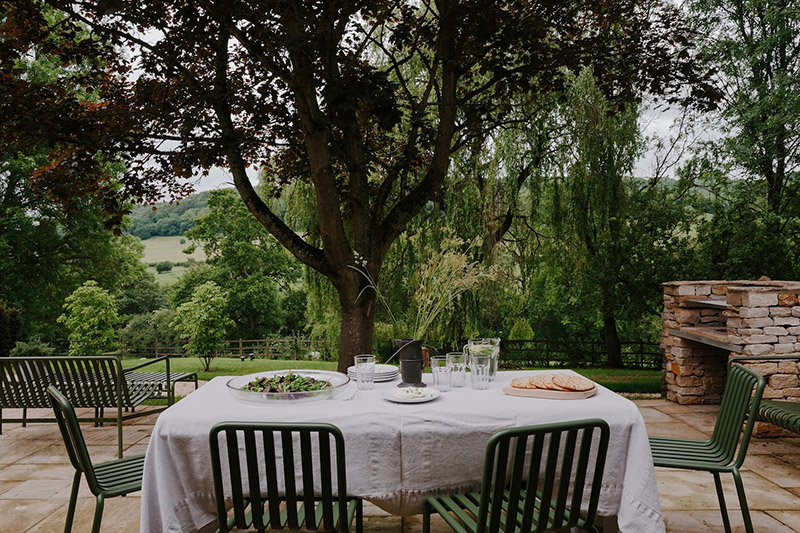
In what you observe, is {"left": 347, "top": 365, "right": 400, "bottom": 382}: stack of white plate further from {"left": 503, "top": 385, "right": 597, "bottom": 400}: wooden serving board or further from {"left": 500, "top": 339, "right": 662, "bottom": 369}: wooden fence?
{"left": 500, "top": 339, "right": 662, "bottom": 369}: wooden fence

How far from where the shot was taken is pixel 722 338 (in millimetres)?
4730

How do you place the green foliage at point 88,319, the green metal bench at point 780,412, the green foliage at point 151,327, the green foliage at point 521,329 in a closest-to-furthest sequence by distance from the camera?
1. the green metal bench at point 780,412
2. the green foliage at point 521,329
3. the green foliage at point 88,319
4. the green foliage at point 151,327

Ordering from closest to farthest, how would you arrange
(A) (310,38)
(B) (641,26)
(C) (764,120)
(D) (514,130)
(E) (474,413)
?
(E) (474,413)
(A) (310,38)
(B) (641,26)
(D) (514,130)
(C) (764,120)

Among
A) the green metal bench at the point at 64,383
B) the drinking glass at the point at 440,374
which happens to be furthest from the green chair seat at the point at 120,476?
the green metal bench at the point at 64,383

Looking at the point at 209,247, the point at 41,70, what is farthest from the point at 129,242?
the point at 209,247

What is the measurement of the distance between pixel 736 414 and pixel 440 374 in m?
1.35

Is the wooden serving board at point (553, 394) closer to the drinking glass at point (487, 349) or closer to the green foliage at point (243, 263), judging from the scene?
the drinking glass at point (487, 349)

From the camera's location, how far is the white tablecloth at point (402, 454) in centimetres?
204

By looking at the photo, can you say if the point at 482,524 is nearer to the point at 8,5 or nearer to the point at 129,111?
the point at 129,111

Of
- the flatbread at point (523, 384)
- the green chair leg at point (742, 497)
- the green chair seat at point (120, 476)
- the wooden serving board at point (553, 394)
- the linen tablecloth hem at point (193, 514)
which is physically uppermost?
the flatbread at point (523, 384)

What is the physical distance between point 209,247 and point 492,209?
53.4 ft

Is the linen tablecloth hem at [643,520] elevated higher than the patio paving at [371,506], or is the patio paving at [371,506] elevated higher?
the linen tablecloth hem at [643,520]

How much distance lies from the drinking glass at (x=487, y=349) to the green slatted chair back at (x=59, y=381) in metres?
2.72

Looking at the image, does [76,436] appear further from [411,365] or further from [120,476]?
[411,365]
